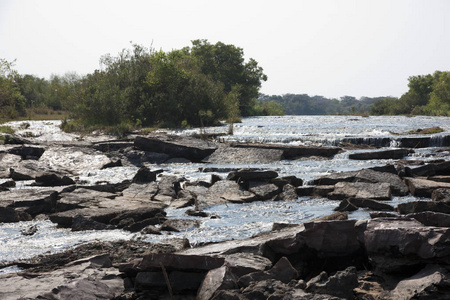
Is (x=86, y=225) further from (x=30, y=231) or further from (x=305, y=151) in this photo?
(x=305, y=151)

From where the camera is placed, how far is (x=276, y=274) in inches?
209

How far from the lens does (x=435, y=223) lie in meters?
6.05

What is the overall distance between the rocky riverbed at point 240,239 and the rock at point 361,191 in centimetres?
3

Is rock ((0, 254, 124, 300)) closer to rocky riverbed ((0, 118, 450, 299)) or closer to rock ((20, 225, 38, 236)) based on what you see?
rocky riverbed ((0, 118, 450, 299))

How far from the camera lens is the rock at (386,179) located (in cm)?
1181

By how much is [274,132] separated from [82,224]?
65.4 feet

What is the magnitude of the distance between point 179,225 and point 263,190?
349 cm

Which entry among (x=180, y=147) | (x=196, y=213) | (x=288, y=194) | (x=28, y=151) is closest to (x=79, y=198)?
(x=196, y=213)

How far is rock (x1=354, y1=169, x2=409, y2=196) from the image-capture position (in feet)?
38.7

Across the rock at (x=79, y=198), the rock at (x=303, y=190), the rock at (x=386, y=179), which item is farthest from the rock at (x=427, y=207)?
the rock at (x=79, y=198)

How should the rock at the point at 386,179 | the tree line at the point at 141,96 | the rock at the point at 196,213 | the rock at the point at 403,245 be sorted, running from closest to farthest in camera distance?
the rock at the point at 403,245
the rock at the point at 196,213
the rock at the point at 386,179
the tree line at the point at 141,96

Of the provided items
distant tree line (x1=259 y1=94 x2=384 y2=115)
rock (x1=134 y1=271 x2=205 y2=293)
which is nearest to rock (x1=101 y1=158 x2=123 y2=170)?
rock (x1=134 y1=271 x2=205 y2=293)

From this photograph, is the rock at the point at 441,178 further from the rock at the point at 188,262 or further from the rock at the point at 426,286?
the rock at the point at 188,262

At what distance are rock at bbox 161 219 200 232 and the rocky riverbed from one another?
0.07 ft
